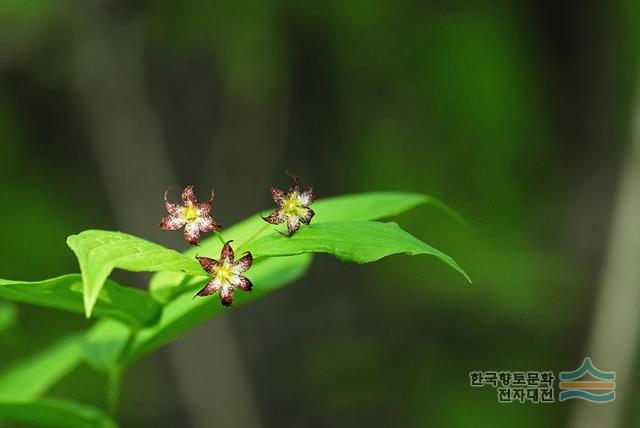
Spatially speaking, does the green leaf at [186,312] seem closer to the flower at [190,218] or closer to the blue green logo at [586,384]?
the flower at [190,218]

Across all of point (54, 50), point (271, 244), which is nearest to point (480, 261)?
point (54, 50)

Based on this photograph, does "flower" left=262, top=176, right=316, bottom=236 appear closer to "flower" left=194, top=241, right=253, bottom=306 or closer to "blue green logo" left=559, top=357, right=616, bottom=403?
"flower" left=194, top=241, right=253, bottom=306

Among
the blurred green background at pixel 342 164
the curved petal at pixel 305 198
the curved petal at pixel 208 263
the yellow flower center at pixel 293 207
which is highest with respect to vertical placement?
the blurred green background at pixel 342 164

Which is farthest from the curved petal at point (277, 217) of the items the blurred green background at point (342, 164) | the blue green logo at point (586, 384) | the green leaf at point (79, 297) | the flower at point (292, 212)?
the blurred green background at point (342, 164)

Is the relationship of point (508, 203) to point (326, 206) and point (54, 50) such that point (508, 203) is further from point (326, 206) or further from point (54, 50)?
point (326, 206)

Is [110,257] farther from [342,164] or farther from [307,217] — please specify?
[342,164]

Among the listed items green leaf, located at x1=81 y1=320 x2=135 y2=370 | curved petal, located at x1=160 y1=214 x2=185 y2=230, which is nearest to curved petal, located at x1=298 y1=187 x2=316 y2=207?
curved petal, located at x1=160 y1=214 x2=185 y2=230

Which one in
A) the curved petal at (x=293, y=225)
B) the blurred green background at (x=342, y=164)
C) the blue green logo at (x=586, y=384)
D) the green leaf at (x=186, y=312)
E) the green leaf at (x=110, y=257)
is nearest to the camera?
the green leaf at (x=110, y=257)
